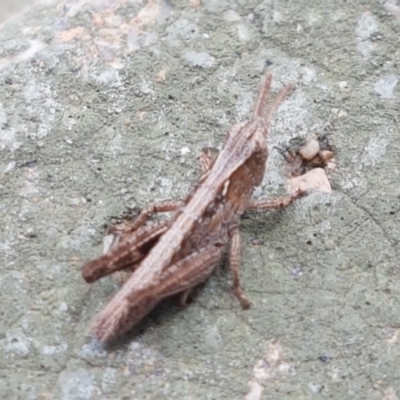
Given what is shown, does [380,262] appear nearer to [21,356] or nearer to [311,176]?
[311,176]

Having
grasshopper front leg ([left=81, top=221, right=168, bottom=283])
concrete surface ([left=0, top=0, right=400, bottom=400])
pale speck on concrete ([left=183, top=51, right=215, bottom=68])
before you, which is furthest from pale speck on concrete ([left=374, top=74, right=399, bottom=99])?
grasshopper front leg ([left=81, top=221, right=168, bottom=283])

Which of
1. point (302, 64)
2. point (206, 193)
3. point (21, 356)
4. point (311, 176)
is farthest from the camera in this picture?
point (302, 64)

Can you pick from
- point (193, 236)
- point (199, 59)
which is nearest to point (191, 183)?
point (193, 236)

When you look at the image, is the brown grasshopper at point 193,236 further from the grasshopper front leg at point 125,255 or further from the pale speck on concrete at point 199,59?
the pale speck on concrete at point 199,59

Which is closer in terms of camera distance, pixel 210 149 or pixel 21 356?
pixel 21 356

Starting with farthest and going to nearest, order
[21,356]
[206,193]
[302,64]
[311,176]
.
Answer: [302,64] → [311,176] → [206,193] → [21,356]

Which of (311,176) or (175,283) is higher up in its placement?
(175,283)

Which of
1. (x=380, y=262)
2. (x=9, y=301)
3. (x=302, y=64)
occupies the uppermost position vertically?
(x=9, y=301)

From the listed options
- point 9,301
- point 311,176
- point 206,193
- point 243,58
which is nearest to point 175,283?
point 206,193
